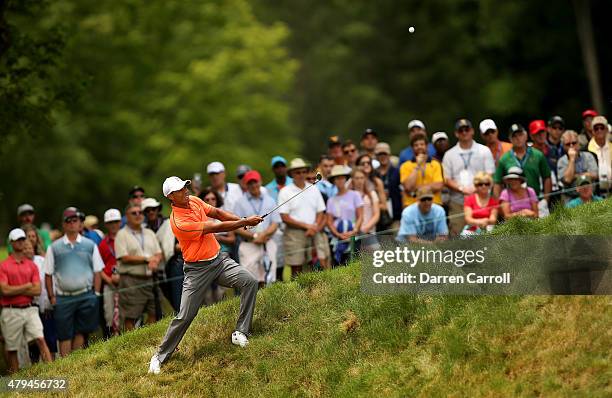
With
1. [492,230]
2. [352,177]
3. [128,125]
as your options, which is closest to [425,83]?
[128,125]

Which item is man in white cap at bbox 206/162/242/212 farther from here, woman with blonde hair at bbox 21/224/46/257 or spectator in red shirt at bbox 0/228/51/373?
spectator in red shirt at bbox 0/228/51/373

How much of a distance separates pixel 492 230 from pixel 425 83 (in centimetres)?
3568

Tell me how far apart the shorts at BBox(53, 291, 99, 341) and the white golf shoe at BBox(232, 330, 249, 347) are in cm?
420

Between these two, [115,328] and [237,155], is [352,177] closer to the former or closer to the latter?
[115,328]

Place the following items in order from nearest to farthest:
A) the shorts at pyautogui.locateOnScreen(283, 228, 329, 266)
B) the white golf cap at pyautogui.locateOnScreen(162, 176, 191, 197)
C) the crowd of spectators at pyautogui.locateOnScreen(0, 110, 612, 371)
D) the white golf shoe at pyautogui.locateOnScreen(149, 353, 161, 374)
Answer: the white golf cap at pyautogui.locateOnScreen(162, 176, 191, 197)
the white golf shoe at pyautogui.locateOnScreen(149, 353, 161, 374)
the crowd of spectators at pyautogui.locateOnScreen(0, 110, 612, 371)
the shorts at pyautogui.locateOnScreen(283, 228, 329, 266)

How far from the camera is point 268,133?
5150cm

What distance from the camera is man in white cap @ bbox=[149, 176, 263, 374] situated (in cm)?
1486

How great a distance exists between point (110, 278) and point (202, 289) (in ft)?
14.9

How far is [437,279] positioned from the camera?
14.7 meters

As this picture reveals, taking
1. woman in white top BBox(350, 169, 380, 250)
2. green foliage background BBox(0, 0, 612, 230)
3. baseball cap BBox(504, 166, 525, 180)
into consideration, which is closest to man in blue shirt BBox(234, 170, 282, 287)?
woman in white top BBox(350, 169, 380, 250)

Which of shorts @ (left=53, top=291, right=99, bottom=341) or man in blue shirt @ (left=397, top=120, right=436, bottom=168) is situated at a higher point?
man in blue shirt @ (left=397, top=120, right=436, bottom=168)

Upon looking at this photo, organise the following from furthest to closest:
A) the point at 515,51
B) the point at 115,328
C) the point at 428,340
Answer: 1. the point at 515,51
2. the point at 115,328
3. the point at 428,340

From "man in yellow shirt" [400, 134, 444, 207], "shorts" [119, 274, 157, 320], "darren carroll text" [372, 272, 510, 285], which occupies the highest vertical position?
"man in yellow shirt" [400, 134, 444, 207]

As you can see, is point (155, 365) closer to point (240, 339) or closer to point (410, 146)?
point (240, 339)
